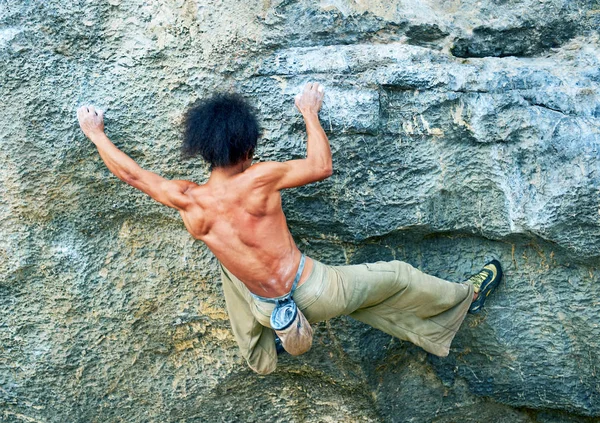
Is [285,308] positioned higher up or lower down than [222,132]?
lower down

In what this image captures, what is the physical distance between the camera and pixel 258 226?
3.83 metres

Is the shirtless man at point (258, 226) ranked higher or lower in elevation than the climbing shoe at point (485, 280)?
higher

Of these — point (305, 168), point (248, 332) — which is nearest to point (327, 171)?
point (305, 168)

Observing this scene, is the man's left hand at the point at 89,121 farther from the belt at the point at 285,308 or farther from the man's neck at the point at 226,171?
the belt at the point at 285,308

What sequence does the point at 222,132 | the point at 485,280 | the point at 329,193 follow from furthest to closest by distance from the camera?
the point at 485,280
the point at 329,193
the point at 222,132

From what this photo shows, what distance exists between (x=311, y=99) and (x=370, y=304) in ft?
3.25

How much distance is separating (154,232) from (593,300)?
2189 millimetres

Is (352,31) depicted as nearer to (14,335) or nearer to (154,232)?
(154,232)

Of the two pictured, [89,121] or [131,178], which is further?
[89,121]

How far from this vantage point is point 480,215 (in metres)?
4.25

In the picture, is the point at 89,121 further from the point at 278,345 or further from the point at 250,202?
the point at 278,345

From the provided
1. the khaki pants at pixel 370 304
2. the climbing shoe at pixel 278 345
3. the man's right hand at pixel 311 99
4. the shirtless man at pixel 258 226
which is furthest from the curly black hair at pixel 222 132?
the climbing shoe at pixel 278 345

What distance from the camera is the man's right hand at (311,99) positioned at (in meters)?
3.96

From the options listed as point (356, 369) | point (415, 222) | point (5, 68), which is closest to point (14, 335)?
point (5, 68)
